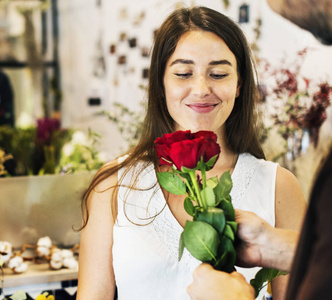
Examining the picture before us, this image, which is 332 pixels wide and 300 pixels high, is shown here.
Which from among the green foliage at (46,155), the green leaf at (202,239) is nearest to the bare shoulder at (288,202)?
the green leaf at (202,239)

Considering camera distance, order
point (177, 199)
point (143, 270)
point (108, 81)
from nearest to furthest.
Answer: point (143, 270), point (177, 199), point (108, 81)

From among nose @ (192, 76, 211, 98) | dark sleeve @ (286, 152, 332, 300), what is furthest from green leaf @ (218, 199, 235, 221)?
nose @ (192, 76, 211, 98)

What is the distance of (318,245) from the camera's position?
1.83ft

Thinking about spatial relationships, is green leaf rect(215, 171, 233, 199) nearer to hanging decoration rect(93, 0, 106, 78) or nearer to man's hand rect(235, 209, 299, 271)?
man's hand rect(235, 209, 299, 271)

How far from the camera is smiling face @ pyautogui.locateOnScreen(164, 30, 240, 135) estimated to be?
4.21 feet

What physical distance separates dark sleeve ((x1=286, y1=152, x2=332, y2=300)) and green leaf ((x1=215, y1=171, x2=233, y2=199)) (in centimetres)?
22

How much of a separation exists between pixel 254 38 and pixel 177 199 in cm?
185

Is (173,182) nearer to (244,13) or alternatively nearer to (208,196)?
(208,196)

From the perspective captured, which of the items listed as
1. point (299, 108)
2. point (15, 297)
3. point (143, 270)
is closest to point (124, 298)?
point (143, 270)

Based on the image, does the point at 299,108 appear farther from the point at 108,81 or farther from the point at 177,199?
the point at 108,81

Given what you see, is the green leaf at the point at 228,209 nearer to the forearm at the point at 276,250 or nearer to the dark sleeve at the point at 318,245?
the forearm at the point at 276,250

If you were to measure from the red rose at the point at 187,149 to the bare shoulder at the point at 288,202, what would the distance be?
69 cm

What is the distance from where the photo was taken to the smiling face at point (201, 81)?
1.28m

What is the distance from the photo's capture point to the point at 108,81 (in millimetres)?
5480
